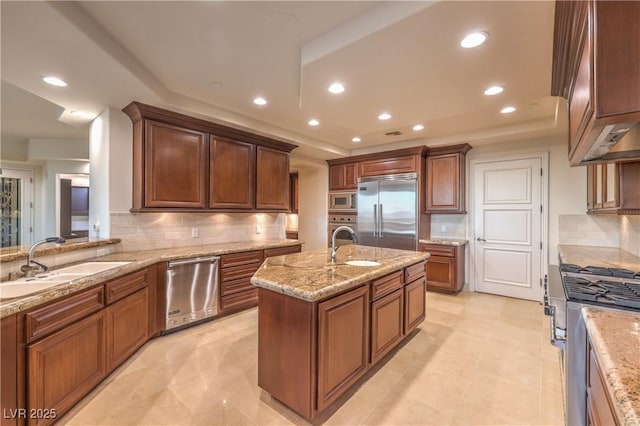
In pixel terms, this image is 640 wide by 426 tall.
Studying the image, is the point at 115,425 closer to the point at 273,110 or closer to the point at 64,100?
the point at 64,100

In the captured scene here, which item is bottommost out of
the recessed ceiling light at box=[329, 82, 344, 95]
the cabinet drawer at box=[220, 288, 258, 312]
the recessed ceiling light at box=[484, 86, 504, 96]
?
the cabinet drawer at box=[220, 288, 258, 312]

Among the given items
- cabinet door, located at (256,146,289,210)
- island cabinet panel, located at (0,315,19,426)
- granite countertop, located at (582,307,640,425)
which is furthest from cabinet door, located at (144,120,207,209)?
granite countertop, located at (582,307,640,425)

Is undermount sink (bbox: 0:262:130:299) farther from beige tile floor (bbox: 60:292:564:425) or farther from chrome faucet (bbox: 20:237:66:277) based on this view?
beige tile floor (bbox: 60:292:564:425)

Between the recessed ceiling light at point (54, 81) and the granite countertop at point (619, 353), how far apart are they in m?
3.71

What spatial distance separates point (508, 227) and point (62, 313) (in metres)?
5.18

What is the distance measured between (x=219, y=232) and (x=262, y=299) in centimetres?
232

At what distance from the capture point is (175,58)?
2336mm

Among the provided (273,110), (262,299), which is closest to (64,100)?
(273,110)

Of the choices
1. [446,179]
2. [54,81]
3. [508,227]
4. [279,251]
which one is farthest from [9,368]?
[508,227]

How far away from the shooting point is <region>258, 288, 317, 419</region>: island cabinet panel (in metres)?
1.66

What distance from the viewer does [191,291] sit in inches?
120

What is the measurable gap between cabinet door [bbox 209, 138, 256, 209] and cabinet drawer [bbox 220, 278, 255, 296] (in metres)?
0.95

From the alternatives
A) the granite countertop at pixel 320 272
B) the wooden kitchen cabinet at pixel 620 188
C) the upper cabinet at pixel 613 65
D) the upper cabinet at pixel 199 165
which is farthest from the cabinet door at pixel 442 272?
the upper cabinet at pixel 613 65

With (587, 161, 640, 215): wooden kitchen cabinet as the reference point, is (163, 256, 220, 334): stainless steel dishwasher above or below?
below
